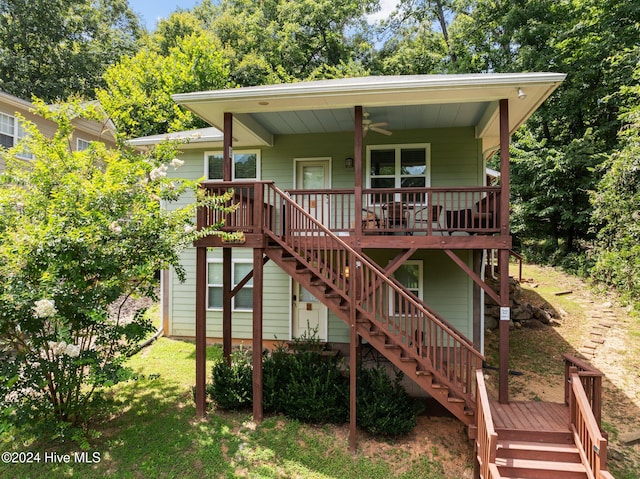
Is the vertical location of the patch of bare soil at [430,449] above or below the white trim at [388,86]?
below

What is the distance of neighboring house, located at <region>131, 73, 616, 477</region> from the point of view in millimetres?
5695

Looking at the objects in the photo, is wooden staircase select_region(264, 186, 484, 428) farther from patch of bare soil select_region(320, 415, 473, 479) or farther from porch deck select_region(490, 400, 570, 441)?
patch of bare soil select_region(320, 415, 473, 479)

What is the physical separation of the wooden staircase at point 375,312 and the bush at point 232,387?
2.14 metres

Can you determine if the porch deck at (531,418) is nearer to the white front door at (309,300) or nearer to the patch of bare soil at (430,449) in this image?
the patch of bare soil at (430,449)

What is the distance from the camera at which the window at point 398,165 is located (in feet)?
27.7

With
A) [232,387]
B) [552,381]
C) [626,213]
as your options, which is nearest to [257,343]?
[232,387]

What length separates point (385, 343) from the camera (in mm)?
5910

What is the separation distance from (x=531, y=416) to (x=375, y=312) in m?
2.91

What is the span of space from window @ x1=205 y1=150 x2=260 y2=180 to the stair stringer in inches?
148

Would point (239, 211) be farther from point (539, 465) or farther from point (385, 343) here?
point (539, 465)

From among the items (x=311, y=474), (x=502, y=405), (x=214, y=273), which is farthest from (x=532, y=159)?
(x=311, y=474)

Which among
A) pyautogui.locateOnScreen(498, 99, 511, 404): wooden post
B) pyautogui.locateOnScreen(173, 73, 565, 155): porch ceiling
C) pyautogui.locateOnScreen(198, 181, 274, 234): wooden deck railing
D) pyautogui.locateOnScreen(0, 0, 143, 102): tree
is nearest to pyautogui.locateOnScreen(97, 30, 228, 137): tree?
pyautogui.locateOnScreen(0, 0, 143, 102): tree

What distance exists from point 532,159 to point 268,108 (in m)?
13.6

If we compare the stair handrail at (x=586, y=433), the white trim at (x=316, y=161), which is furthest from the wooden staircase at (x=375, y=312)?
the white trim at (x=316, y=161)
